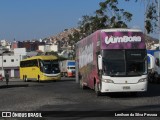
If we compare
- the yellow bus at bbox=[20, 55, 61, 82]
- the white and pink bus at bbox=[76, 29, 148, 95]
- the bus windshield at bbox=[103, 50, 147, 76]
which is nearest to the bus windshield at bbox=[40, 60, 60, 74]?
the yellow bus at bbox=[20, 55, 61, 82]

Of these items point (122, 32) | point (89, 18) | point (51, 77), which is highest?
point (89, 18)

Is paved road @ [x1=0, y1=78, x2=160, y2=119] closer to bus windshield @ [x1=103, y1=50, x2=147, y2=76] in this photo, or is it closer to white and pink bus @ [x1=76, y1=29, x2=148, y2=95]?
white and pink bus @ [x1=76, y1=29, x2=148, y2=95]

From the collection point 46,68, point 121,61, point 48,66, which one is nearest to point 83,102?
point 121,61

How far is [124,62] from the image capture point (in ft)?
80.9

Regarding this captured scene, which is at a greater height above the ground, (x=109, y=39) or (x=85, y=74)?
(x=109, y=39)

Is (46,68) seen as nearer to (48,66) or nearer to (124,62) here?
(48,66)

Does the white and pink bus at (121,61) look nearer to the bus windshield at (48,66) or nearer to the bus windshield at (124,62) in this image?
the bus windshield at (124,62)

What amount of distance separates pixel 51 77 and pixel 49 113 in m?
46.3

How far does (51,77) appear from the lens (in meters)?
55.7

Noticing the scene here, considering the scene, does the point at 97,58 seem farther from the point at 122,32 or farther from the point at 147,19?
the point at 147,19

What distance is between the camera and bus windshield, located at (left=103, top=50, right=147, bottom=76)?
2461 centimetres

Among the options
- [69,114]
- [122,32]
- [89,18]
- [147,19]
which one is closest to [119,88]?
[122,32]

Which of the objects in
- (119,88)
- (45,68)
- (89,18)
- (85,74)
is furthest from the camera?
(89,18)

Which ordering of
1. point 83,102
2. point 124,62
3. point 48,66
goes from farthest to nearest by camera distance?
point 48,66
point 124,62
point 83,102
